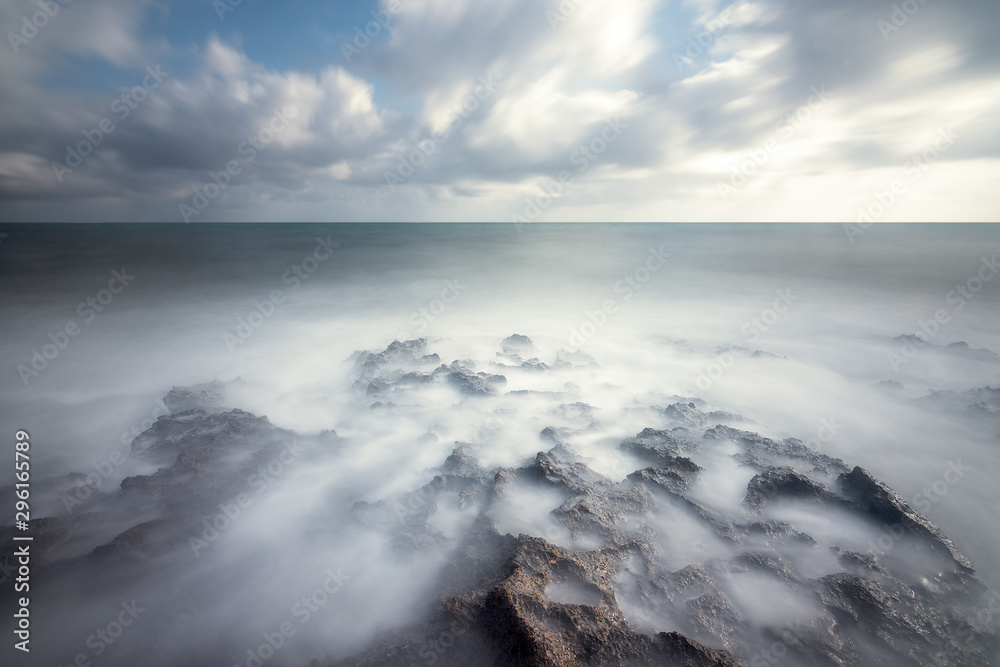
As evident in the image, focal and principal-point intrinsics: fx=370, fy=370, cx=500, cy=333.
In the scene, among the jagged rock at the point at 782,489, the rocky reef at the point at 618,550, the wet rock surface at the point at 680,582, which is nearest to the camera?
the wet rock surface at the point at 680,582

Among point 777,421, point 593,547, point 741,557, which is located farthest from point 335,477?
point 777,421

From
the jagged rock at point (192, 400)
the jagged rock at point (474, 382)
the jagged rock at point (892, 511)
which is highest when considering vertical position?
the jagged rock at point (192, 400)

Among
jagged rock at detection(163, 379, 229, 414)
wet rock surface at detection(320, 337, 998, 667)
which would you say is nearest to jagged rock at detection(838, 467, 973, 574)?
wet rock surface at detection(320, 337, 998, 667)

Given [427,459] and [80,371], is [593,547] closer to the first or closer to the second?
[427,459]

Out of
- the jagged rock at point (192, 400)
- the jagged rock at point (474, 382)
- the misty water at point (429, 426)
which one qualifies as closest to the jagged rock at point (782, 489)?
the misty water at point (429, 426)

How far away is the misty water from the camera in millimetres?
4191

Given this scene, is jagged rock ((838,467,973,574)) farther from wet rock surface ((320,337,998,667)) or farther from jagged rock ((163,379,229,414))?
jagged rock ((163,379,229,414))

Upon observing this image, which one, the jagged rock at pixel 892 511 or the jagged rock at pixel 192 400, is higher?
the jagged rock at pixel 192 400

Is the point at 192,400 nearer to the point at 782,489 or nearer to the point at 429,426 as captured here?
the point at 429,426

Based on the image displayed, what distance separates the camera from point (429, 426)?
772 cm

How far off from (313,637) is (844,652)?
206 inches

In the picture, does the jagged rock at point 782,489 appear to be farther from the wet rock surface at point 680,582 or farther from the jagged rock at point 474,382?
the jagged rock at point 474,382

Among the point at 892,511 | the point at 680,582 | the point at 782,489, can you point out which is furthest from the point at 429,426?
the point at 892,511

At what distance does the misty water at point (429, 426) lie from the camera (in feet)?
13.8
